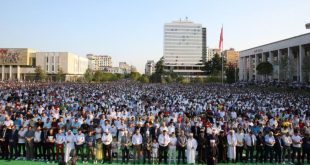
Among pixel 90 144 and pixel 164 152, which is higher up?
pixel 90 144

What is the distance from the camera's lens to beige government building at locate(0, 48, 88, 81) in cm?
11519

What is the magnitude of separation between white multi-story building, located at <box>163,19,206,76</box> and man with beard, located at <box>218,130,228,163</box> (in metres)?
139

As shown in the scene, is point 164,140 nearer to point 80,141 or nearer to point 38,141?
point 80,141

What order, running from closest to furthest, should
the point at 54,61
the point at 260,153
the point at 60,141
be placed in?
1. the point at 60,141
2. the point at 260,153
3. the point at 54,61

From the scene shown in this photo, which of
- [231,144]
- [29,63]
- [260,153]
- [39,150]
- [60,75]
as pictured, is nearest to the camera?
[231,144]

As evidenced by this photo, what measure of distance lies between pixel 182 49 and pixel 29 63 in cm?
6425

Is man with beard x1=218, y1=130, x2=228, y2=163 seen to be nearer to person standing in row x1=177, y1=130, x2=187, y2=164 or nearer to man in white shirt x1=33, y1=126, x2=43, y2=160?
person standing in row x1=177, y1=130, x2=187, y2=164

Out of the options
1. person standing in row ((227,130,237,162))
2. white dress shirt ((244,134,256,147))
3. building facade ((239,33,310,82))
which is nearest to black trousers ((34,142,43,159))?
person standing in row ((227,130,237,162))

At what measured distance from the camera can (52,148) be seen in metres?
12.5

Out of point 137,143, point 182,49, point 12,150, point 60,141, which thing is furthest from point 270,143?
point 182,49

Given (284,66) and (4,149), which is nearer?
(4,149)

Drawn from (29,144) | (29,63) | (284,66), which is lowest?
(29,144)

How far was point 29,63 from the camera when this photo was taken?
118000 mm

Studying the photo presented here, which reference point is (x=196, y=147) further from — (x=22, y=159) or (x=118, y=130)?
(x=22, y=159)
